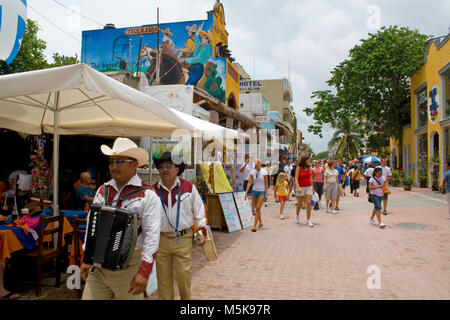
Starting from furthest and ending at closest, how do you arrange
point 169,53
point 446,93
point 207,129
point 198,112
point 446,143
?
1. point 169,53
2. point 446,143
3. point 446,93
4. point 198,112
5. point 207,129

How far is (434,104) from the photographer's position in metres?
20.5

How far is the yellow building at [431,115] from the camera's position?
1934 centimetres

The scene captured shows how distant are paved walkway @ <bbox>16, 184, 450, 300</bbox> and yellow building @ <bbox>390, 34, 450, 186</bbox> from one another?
1193cm

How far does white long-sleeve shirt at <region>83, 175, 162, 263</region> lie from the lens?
2.54 metres

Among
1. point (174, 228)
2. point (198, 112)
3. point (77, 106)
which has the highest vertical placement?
point (198, 112)

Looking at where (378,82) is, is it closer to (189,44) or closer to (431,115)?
(431,115)

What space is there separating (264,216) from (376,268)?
18.5 ft

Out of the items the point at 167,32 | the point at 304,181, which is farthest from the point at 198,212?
the point at 167,32

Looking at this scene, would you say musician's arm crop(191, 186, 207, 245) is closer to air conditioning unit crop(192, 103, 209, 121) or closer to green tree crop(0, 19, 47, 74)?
air conditioning unit crop(192, 103, 209, 121)

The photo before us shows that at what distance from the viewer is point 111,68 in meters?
25.3

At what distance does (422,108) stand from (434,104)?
3.04 meters

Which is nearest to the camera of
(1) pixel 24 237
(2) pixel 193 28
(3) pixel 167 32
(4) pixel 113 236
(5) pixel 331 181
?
(4) pixel 113 236

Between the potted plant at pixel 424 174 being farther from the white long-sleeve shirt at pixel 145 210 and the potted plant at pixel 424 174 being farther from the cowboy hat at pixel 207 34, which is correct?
the white long-sleeve shirt at pixel 145 210

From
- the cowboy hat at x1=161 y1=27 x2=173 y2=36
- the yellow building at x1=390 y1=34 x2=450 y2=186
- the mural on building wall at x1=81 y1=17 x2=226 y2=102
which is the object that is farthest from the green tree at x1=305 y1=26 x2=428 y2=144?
the cowboy hat at x1=161 y1=27 x2=173 y2=36
